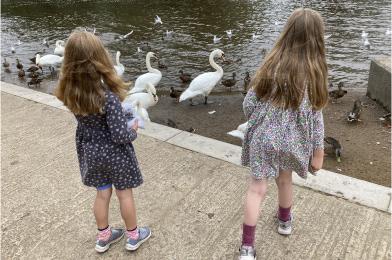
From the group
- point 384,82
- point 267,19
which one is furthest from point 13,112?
point 267,19

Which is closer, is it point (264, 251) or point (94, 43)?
point (94, 43)

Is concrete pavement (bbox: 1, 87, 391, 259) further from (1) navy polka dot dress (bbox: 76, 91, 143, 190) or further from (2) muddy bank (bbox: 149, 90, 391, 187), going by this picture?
(2) muddy bank (bbox: 149, 90, 391, 187)

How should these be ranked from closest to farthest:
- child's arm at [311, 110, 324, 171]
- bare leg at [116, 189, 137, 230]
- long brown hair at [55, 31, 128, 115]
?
long brown hair at [55, 31, 128, 115] < child's arm at [311, 110, 324, 171] < bare leg at [116, 189, 137, 230]

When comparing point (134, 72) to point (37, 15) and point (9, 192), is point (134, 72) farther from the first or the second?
point (37, 15)

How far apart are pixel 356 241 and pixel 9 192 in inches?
132

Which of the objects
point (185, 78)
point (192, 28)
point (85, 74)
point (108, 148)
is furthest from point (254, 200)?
point (192, 28)

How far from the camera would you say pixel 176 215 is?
147 inches

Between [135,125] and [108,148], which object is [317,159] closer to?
[135,125]

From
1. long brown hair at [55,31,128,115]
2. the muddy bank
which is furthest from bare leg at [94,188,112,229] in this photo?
the muddy bank

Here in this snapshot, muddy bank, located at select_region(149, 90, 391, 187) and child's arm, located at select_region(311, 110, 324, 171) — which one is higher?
child's arm, located at select_region(311, 110, 324, 171)

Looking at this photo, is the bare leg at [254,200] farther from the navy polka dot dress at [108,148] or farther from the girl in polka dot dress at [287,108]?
the navy polka dot dress at [108,148]

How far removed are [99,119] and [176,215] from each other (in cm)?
134

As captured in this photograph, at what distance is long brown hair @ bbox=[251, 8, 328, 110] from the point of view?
8.85 feet

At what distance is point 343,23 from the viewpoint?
15.2 meters
